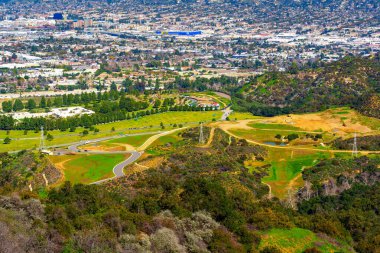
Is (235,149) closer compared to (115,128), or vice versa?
(235,149)

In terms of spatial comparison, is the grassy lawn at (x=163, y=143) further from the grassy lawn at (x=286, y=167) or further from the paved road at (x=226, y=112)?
the paved road at (x=226, y=112)

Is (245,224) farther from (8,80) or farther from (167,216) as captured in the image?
(8,80)

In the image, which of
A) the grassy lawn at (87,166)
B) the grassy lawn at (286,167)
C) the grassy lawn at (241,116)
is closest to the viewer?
the grassy lawn at (286,167)

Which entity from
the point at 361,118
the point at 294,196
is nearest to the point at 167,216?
the point at 294,196

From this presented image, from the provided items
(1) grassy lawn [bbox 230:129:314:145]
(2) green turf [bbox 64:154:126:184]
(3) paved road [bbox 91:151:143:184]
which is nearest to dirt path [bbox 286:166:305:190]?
(1) grassy lawn [bbox 230:129:314:145]

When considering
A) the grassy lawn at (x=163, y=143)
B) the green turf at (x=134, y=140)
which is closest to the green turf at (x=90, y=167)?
the grassy lawn at (x=163, y=143)

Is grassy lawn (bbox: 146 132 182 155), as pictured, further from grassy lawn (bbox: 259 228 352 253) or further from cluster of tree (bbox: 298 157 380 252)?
grassy lawn (bbox: 259 228 352 253)
